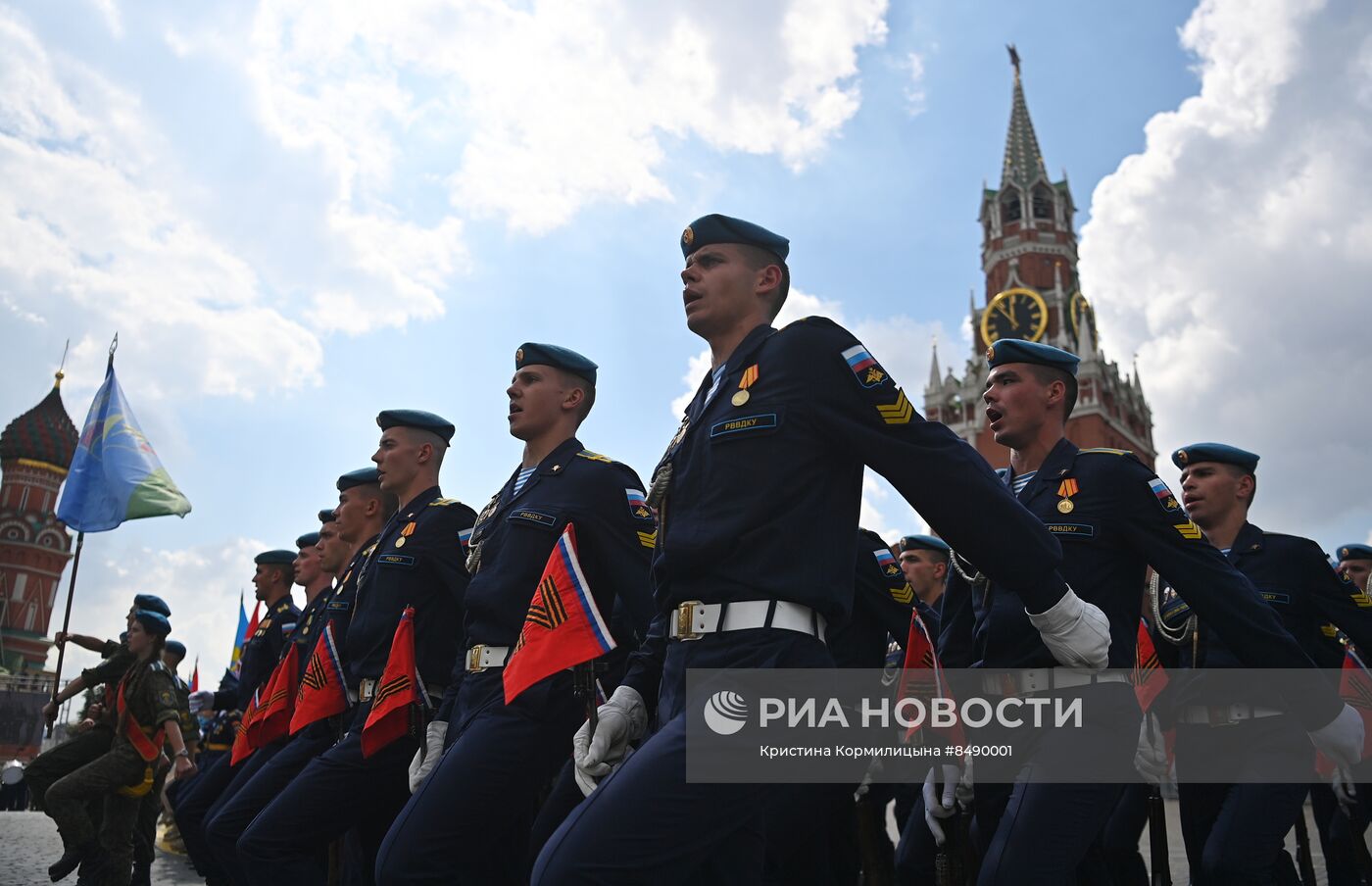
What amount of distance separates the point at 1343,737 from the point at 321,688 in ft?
16.2

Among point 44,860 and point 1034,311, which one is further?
point 1034,311

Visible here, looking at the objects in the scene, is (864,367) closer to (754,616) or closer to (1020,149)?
(754,616)

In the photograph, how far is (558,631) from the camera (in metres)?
3.94

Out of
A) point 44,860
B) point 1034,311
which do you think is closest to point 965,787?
point 44,860

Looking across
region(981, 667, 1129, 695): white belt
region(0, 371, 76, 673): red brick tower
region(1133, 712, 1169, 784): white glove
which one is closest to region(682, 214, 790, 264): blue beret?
region(981, 667, 1129, 695): white belt

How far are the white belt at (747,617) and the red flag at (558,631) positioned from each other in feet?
3.63

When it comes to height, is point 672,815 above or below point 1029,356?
below

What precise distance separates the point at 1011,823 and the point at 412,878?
2043 millimetres

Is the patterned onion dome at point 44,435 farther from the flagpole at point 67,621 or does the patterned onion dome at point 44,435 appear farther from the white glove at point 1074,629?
the white glove at point 1074,629

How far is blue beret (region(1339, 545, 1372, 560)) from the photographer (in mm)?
9281

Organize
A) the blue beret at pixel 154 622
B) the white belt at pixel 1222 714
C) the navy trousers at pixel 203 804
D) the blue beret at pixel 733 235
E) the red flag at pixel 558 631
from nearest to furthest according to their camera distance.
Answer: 1. the blue beret at pixel 733 235
2. the red flag at pixel 558 631
3. the white belt at pixel 1222 714
4. the navy trousers at pixel 203 804
5. the blue beret at pixel 154 622

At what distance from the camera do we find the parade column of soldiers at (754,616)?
283 centimetres

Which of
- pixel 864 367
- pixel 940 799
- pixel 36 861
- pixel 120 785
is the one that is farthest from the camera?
pixel 36 861

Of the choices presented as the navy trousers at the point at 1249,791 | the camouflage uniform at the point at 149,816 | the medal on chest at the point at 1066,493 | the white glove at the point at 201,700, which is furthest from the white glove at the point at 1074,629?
the white glove at the point at 201,700
